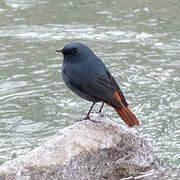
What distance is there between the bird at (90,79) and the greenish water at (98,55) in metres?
1.25

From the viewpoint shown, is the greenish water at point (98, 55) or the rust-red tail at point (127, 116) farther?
the greenish water at point (98, 55)

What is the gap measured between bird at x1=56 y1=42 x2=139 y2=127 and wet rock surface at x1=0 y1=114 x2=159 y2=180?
290mm

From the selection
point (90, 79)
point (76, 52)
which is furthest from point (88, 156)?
point (76, 52)

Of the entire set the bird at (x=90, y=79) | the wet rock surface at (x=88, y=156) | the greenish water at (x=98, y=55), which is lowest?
the greenish water at (x=98, y=55)

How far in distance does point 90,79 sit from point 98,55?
4513 mm

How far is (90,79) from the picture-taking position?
5.77 m

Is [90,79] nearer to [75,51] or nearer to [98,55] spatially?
[75,51]

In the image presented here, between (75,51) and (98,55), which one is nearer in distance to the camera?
(75,51)

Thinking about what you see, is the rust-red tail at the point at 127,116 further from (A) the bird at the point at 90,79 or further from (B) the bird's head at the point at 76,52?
(B) the bird's head at the point at 76,52

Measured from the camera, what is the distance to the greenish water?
7.94 metres

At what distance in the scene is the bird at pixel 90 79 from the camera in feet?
18.9

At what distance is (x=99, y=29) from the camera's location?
1130 centimetres

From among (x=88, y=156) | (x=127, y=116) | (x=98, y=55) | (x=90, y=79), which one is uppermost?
(x=90, y=79)

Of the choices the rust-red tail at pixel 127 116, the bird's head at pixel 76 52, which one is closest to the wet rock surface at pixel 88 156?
the rust-red tail at pixel 127 116
